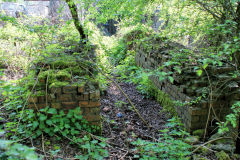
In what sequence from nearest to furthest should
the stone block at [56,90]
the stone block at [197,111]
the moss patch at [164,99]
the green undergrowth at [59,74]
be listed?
the stone block at [56,90], the green undergrowth at [59,74], the stone block at [197,111], the moss patch at [164,99]

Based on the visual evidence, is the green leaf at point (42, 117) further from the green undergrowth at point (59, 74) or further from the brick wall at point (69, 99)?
the green undergrowth at point (59, 74)

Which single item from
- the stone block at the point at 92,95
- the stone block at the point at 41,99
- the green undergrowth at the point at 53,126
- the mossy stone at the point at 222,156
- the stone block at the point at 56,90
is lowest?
the mossy stone at the point at 222,156

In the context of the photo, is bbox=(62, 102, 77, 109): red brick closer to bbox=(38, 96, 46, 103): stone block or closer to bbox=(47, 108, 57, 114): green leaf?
bbox=(47, 108, 57, 114): green leaf

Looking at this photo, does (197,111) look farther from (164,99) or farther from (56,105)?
(56,105)

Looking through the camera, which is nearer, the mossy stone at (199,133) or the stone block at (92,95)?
the stone block at (92,95)

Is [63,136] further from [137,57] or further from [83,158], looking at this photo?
[137,57]

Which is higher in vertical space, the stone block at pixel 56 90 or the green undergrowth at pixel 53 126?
the stone block at pixel 56 90

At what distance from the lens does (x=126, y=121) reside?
4320 mm

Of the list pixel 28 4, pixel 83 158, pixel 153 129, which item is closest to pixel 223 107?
pixel 153 129

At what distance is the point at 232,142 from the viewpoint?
3.44m

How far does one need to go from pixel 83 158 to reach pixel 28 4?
23.2 metres

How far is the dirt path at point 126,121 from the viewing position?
3.42m

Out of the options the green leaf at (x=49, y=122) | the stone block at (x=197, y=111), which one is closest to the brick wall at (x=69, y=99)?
the green leaf at (x=49, y=122)

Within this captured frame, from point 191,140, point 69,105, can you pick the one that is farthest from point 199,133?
point 69,105
